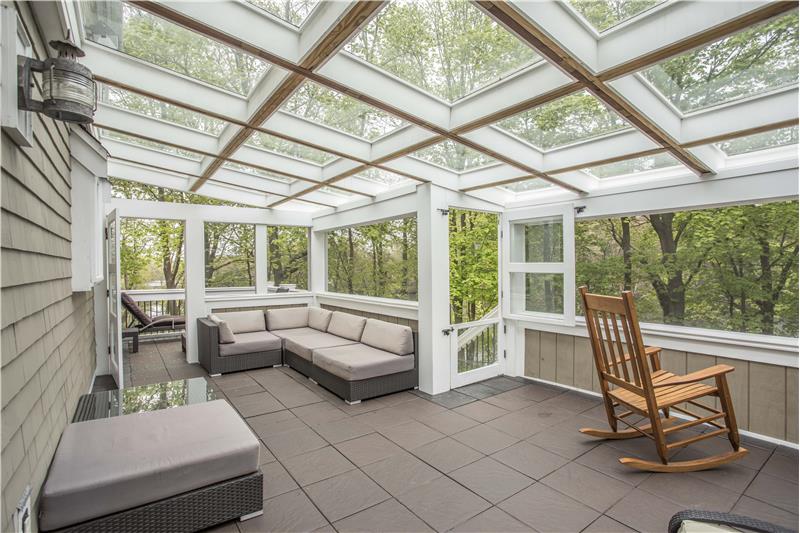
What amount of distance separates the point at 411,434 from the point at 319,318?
11.0 feet

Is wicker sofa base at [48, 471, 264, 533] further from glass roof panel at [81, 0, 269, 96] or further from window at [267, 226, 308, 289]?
window at [267, 226, 308, 289]

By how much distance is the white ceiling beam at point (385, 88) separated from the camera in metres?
2.34

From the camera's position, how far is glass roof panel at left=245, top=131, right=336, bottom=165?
12.8 feet

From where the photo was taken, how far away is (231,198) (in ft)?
21.2

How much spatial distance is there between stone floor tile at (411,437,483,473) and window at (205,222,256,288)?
7939 millimetres

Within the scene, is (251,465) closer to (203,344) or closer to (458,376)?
(458,376)

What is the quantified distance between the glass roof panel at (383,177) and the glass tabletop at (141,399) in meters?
2.89

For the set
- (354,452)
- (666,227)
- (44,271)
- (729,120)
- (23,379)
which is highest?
(729,120)

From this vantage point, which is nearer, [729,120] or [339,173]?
[729,120]

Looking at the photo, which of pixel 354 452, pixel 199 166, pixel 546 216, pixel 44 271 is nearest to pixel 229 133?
pixel 199 166

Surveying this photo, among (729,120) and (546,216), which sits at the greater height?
(729,120)

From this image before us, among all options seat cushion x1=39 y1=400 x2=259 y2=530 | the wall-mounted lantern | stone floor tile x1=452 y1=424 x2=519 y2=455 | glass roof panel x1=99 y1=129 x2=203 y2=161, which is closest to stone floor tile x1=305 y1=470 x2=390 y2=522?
seat cushion x1=39 y1=400 x2=259 y2=530

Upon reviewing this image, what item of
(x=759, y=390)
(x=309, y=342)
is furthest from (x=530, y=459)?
(x=309, y=342)

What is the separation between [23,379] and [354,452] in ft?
7.05
